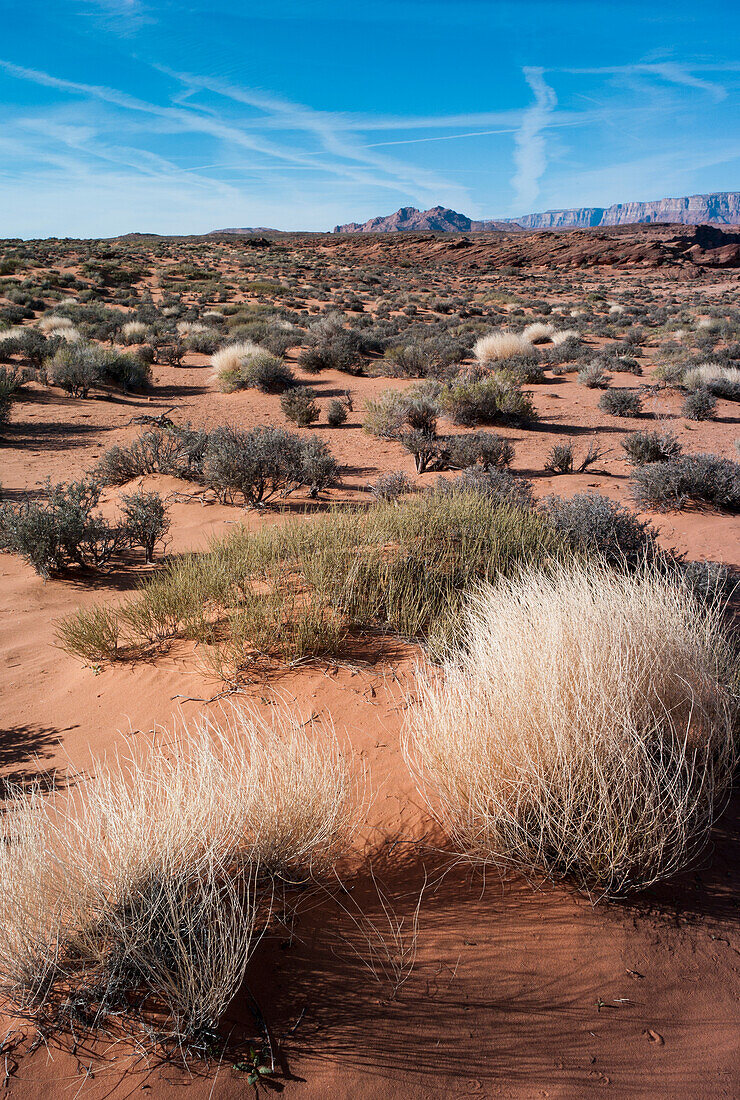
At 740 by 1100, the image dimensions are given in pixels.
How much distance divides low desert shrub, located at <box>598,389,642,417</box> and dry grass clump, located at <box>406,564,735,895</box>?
1044 centimetres

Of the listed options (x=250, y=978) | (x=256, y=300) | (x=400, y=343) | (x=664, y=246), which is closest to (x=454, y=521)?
(x=250, y=978)

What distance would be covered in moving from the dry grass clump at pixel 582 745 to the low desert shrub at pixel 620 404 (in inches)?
411

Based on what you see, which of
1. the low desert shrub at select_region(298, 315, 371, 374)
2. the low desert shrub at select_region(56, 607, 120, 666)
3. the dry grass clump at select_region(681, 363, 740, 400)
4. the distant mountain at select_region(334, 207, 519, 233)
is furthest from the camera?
the distant mountain at select_region(334, 207, 519, 233)

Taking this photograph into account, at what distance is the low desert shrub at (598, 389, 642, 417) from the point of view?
12.3m

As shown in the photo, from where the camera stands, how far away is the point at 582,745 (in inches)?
90.5

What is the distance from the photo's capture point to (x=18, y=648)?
457 cm

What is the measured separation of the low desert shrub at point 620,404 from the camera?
1230 cm

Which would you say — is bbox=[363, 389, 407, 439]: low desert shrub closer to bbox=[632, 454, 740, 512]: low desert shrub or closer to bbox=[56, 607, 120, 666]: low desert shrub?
bbox=[632, 454, 740, 512]: low desert shrub

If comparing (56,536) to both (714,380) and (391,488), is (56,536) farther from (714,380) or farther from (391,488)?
(714,380)

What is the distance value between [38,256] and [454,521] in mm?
43427

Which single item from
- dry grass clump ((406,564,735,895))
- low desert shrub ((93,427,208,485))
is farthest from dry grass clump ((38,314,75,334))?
dry grass clump ((406,564,735,895))

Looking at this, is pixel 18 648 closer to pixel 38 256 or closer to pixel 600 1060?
pixel 600 1060

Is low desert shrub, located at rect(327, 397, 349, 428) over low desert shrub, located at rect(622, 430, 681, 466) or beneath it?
over

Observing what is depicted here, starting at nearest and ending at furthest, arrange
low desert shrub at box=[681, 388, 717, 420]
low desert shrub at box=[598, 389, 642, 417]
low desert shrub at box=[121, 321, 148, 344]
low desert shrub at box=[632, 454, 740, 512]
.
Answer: low desert shrub at box=[632, 454, 740, 512] → low desert shrub at box=[681, 388, 717, 420] → low desert shrub at box=[598, 389, 642, 417] → low desert shrub at box=[121, 321, 148, 344]
